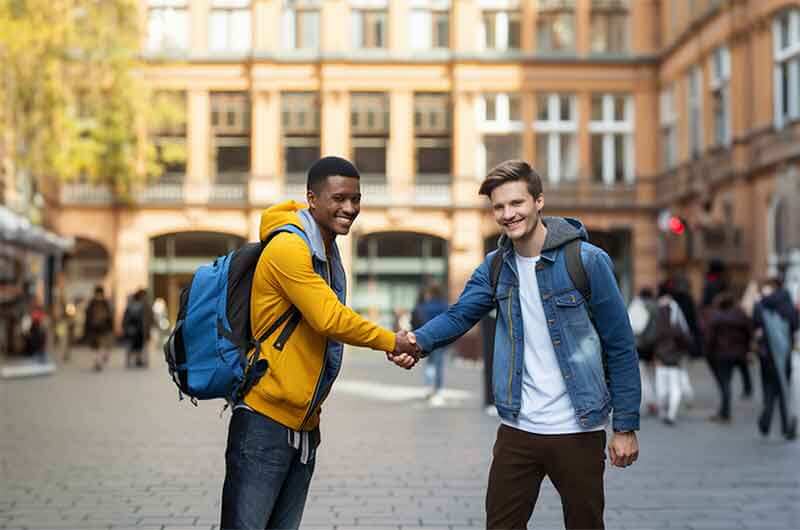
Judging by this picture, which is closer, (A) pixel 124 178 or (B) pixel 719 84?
(B) pixel 719 84

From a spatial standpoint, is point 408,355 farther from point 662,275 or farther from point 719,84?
point 662,275

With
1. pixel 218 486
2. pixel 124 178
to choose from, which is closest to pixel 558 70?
pixel 124 178

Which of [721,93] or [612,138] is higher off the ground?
[721,93]

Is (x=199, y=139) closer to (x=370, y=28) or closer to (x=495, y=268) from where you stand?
(x=370, y=28)

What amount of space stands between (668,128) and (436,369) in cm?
2652

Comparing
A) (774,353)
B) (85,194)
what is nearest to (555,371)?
(774,353)

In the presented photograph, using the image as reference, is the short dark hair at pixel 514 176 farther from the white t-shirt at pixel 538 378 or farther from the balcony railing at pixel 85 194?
the balcony railing at pixel 85 194

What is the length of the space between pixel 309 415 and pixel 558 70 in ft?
129

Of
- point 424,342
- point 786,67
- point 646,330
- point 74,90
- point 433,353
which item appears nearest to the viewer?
point 424,342

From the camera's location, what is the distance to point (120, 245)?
139 ft

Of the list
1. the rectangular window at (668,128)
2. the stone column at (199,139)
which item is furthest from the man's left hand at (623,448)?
the stone column at (199,139)

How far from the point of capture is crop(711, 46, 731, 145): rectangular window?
3338 cm

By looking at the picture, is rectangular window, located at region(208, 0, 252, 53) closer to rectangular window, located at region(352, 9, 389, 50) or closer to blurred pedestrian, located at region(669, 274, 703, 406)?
rectangular window, located at region(352, 9, 389, 50)

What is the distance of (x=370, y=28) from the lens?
4319 centimetres
